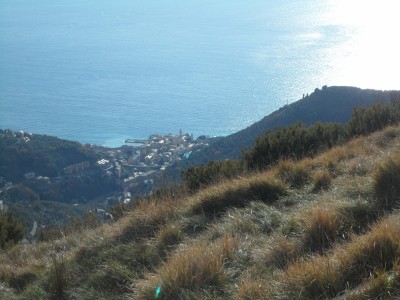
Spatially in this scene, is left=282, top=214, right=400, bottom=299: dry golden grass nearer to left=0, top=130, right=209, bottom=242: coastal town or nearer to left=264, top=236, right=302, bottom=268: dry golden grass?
left=264, top=236, right=302, bottom=268: dry golden grass

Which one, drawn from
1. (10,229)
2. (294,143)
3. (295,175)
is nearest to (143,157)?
(294,143)

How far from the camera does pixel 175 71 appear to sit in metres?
62.0

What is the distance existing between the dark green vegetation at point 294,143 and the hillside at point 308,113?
42.7 ft

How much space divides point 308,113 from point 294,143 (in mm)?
16501

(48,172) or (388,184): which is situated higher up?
(48,172)

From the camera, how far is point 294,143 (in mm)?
10117

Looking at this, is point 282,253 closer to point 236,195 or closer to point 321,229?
point 321,229

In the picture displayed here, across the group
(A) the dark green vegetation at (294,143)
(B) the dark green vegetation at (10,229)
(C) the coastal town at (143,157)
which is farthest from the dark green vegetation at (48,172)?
(A) the dark green vegetation at (294,143)

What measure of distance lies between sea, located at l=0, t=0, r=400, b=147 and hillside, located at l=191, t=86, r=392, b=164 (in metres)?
4.37

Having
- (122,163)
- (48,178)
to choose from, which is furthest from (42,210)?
(122,163)

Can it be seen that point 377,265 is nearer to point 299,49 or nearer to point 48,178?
point 48,178

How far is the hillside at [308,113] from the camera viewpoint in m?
25.0

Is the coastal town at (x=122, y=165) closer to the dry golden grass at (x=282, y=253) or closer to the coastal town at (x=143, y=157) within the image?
the coastal town at (x=143, y=157)

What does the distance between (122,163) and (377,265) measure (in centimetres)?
2741
